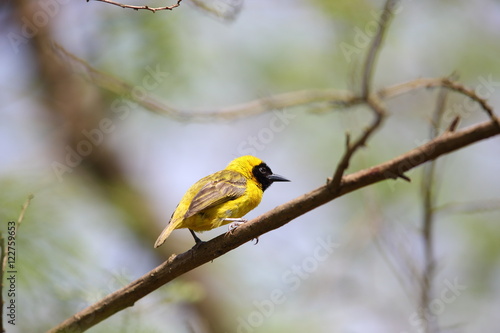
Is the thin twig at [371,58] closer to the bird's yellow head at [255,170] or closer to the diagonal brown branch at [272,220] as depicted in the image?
the diagonal brown branch at [272,220]

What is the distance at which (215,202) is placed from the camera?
398 cm

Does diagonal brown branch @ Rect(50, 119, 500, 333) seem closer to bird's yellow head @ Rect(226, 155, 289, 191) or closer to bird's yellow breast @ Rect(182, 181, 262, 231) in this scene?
bird's yellow breast @ Rect(182, 181, 262, 231)

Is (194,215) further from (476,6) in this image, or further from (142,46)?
(476,6)

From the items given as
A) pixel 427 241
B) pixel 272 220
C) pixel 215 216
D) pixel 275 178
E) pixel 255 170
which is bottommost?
pixel 427 241

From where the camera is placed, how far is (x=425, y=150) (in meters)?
2.60

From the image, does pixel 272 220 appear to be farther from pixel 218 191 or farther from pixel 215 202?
pixel 218 191

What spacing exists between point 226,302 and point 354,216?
7.50 ft

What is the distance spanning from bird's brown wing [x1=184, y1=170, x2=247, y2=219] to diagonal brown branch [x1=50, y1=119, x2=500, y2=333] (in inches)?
28.3

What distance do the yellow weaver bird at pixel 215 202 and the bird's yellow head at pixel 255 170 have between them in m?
0.17

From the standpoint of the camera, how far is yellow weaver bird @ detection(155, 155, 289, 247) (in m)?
3.88

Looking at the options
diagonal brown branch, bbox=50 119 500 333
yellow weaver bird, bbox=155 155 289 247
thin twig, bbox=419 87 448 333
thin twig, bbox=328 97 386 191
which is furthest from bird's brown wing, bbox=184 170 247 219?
thin twig, bbox=328 97 386 191

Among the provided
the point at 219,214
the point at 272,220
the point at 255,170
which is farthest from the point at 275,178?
the point at 272,220

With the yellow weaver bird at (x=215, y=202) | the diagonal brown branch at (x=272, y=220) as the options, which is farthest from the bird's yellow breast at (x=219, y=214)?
the diagonal brown branch at (x=272, y=220)

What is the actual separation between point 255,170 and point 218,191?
101cm
